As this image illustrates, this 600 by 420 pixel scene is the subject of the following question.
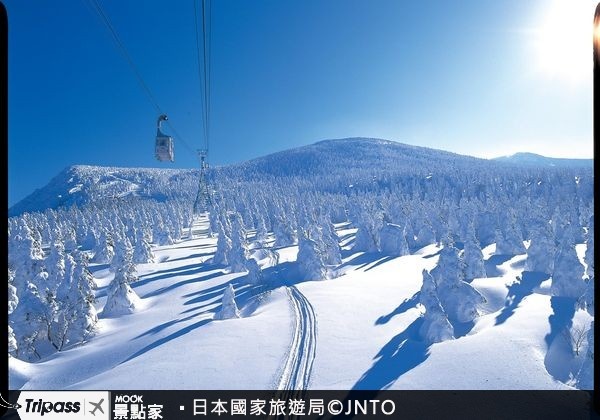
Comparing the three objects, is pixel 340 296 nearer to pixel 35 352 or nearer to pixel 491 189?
pixel 35 352

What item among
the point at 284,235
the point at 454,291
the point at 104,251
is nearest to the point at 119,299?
the point at 454,291

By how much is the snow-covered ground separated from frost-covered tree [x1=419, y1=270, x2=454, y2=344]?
3.56 ft

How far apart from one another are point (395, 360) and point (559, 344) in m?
11.6

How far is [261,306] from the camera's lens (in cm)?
3250

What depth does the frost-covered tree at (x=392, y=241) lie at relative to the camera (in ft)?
193

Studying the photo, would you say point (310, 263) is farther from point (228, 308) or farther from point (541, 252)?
point (541, 252)

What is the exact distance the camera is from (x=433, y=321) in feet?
73.6


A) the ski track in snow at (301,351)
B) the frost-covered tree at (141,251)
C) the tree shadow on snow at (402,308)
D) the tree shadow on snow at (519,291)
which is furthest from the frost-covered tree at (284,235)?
the tree shadow on snow at (519,291)

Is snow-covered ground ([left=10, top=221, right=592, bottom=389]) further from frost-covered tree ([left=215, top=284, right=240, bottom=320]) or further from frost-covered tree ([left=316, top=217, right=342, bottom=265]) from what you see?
frost-covered tree ([left=316, top=217, right=342, bottom=265])

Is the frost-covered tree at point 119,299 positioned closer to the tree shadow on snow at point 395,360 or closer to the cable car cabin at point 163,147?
the cable car cabin at point 163,147

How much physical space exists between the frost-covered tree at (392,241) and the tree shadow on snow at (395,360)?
36.2 metres

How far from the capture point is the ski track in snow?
13.7 m

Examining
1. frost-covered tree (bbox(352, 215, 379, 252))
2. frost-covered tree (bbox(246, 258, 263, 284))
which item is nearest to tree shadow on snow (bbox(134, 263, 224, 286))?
frost-covered tree (bbox(246, 258, 263, 284))

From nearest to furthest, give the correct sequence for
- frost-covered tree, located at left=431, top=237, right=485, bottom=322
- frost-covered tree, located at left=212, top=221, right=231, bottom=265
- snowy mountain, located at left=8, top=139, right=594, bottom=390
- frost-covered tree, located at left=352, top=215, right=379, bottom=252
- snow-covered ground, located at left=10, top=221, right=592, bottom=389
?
snow-covered ground, located at left=10, top=221, right=592, bottom=389 → snowy mountain, located at left=8, top=139, right=594, bottom=390 → frost-covered tree, located at left=431, top=237, right=485, bottom=322 → frost-covered tree, located at left=212, top=221, right=231, bottom=265 → frost-covered tree, located at left=352, top=215, right=379, bottom=252
